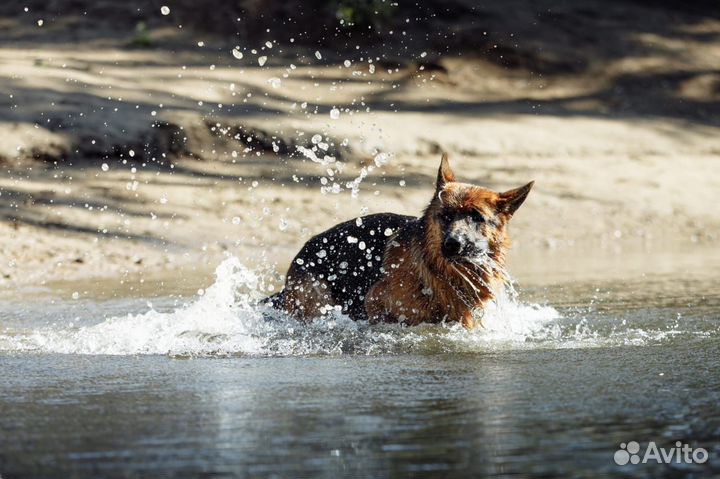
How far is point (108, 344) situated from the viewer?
6711 mm

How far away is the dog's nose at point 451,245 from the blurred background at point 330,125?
2.91 meters

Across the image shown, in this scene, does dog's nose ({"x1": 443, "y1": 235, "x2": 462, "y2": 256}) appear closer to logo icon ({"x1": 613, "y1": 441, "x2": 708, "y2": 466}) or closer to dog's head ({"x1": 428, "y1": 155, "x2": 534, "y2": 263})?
dog's head ({"x1": 428, "y1": 155, "x2": 534, "y2": 263})

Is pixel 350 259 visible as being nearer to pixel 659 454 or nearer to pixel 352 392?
pixel 352 392

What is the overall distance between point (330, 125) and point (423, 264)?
283 inches

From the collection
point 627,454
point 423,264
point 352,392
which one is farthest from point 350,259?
point 627,454

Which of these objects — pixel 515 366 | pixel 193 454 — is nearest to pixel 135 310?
pixel 515 366

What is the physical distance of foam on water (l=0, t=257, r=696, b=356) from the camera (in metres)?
6.51

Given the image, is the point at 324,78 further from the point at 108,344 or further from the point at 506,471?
the point at 506,471

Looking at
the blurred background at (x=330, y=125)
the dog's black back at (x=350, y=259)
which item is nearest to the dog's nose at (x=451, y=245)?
the dog's black back at (x=350, y=259)

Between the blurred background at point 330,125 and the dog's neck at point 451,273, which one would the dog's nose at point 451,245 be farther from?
the blurred background at point 330,125

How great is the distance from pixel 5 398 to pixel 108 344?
147 centimetres

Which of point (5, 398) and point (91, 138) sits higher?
point (91, 138)

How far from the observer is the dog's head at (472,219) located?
6.71 m

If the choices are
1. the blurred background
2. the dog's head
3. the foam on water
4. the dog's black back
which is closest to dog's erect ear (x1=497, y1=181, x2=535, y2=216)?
the dog's head
